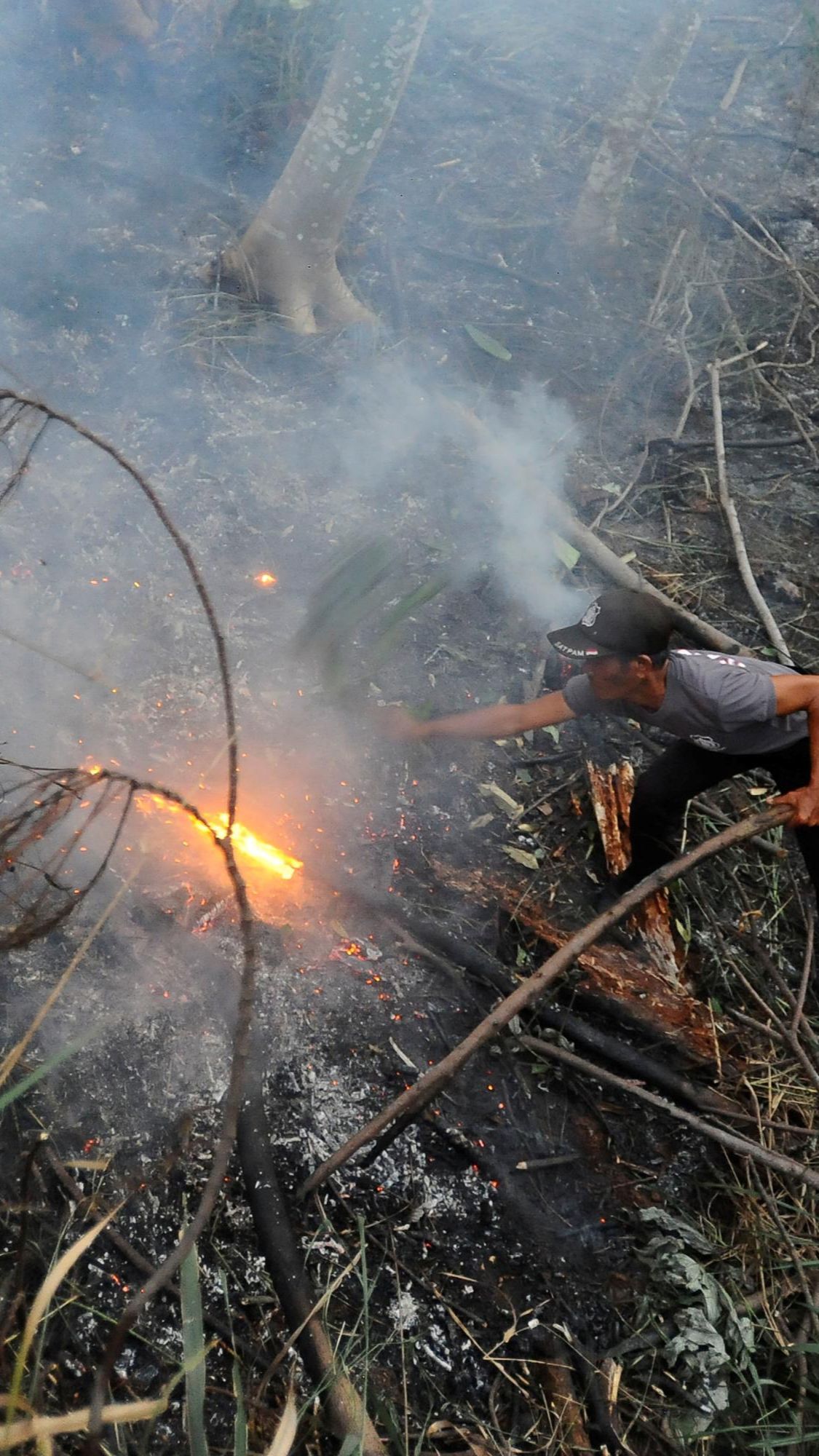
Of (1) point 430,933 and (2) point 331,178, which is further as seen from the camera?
(2) point 331,178

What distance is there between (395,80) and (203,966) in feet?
17.3

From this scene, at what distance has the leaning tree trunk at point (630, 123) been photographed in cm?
652

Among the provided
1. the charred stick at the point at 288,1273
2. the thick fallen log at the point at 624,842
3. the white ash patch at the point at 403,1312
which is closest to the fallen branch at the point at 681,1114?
the thick fallen log at the point at 624,842

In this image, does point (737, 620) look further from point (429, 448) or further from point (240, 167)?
point (240, 167)

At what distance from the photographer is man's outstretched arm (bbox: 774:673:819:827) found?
11.1 feet

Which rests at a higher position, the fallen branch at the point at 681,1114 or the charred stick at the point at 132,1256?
the charred stick at the point at 132,1256

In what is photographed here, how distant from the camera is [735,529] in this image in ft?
19.6

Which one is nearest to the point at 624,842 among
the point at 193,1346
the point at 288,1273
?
the point at 288,1273

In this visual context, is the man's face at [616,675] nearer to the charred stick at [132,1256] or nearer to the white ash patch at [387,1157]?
the white ash patch at [387,1157]

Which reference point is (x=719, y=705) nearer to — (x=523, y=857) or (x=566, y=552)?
(x=523, y=857)

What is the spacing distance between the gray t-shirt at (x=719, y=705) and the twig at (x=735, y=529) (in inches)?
57.6

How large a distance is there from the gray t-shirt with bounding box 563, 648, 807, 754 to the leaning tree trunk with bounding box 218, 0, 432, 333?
3.96 metres

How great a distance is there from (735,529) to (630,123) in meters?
3.46

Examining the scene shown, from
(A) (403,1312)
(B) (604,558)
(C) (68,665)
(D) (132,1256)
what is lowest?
(A) (403,1312)
